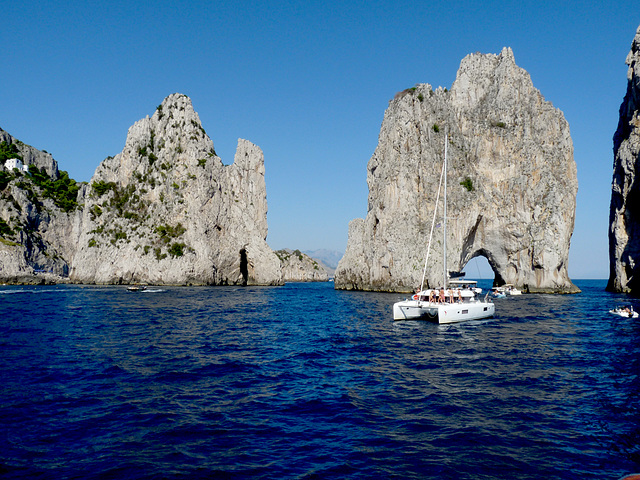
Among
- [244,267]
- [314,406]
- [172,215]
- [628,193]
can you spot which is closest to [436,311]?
[314,406]

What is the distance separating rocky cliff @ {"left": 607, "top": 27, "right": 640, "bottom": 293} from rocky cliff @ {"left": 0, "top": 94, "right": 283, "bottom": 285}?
270 ft

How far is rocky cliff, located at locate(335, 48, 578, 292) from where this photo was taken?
90562 millimetres

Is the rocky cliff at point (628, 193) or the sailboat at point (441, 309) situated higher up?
the rocky cliff at point (628, 193)

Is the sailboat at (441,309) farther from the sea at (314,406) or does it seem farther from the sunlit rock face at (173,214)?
the sunlit rock face at (173,214)

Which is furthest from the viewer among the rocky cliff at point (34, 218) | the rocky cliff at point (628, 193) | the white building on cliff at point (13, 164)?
the white building on cliff at point (13, 164)

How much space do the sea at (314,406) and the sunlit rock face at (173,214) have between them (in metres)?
84.7

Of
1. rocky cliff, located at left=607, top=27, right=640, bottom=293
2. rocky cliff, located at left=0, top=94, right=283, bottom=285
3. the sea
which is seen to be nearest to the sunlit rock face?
rocky cliff, located at left=0, top=94, right=283, bottom=285

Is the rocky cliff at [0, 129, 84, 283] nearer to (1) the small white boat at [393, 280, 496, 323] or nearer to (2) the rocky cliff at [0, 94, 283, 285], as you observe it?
(2) the rocky cliff at [0, 94, 283, 285]

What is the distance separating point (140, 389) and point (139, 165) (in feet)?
391

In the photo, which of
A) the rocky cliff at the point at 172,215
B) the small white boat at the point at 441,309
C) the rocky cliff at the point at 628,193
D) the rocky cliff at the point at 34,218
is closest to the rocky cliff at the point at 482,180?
the rocky cliff at the point at 628,193

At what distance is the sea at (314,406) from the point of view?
11.1 metres

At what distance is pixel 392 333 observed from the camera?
33969mm

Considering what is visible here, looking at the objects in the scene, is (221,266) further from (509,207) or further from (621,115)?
(621,115)

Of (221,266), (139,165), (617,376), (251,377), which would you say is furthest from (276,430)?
(139,165)
